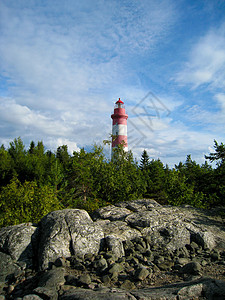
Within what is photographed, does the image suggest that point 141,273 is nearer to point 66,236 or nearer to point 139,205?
point 66,236

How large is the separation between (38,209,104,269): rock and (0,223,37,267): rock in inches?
17.4

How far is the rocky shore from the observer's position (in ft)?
18.3

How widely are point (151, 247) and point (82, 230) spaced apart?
2.82m

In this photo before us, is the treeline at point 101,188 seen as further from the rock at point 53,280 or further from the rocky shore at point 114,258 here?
the rock at point 53,280

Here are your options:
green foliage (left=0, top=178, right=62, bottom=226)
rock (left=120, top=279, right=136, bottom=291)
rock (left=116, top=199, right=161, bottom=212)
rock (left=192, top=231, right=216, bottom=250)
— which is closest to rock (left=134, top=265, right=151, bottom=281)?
rock (left=120, top=279, right=136, bottom=291)

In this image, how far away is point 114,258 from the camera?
7.70m

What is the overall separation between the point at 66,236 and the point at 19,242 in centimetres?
170

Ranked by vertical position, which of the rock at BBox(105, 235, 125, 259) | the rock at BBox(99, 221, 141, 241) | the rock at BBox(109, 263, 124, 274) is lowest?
the rock at BBox(109, 263, 124, 274)

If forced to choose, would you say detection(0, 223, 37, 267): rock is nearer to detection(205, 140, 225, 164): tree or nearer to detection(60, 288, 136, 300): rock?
detection(60, 288, 136, 300): rock

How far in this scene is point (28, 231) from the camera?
8508 millimetres

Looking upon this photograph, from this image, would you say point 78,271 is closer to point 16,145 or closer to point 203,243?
point 203,243

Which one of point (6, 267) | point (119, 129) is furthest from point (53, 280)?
point (119, 129)

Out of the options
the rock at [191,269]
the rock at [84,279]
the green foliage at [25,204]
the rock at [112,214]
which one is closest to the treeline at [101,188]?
the green foliage at [25,204]

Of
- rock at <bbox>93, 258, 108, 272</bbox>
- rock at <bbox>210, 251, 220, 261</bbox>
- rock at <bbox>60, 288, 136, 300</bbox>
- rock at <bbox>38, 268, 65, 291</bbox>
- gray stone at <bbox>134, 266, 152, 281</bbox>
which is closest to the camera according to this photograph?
rock at <bbox>60, 288, 136, 300</bbox>
